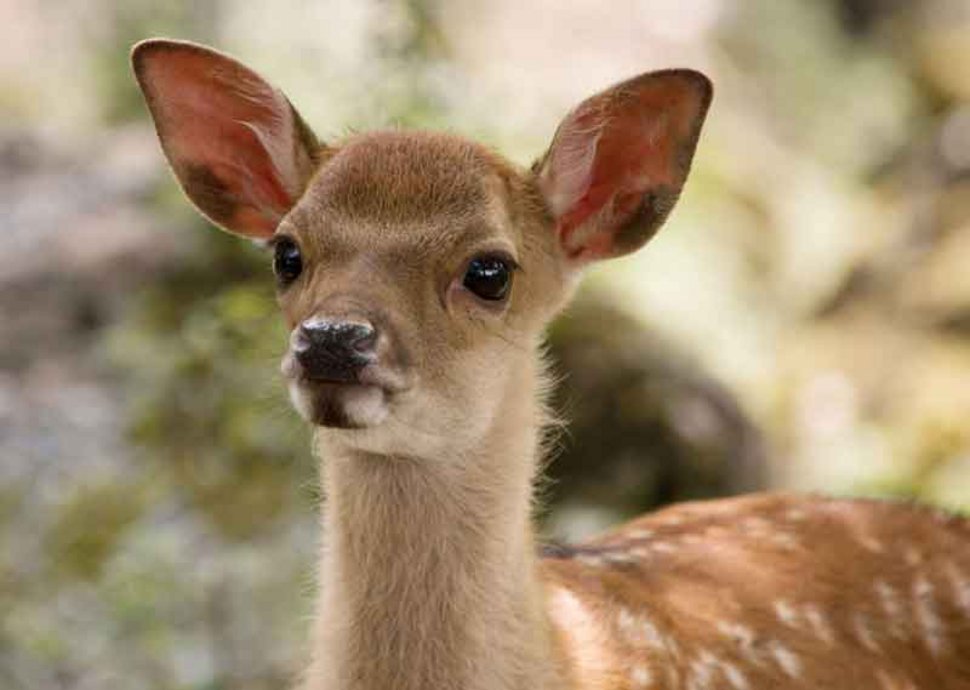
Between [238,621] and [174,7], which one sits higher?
[174,7]

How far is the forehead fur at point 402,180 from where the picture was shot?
11.2ft

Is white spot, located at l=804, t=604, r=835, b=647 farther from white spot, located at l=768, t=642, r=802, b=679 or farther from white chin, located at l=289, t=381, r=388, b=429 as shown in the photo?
white chin, located at l=289, t=381, r=388, b=429

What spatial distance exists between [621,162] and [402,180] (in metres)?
0.56

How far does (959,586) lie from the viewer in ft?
13.8

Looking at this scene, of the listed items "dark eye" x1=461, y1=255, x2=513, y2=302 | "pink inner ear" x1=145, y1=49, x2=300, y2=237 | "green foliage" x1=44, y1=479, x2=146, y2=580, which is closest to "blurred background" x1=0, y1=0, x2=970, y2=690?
"green foliage" x1=44, y1=479, x2=146, y2=580

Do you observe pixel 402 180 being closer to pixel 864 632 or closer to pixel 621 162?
pixel 621 162

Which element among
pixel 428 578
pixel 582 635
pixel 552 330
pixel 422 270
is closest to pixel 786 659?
pixel 582 635

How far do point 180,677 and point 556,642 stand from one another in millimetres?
2181

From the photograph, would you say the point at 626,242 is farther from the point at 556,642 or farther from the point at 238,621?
the point at 238,621

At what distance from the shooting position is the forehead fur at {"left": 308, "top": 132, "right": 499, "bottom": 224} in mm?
3406

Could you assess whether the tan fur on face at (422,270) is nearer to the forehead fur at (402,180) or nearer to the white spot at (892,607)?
the forehead fur at (402,180)

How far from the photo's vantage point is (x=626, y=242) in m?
3.84

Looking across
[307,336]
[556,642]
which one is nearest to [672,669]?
[556,642]

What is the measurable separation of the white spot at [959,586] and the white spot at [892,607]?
0.49 feet
